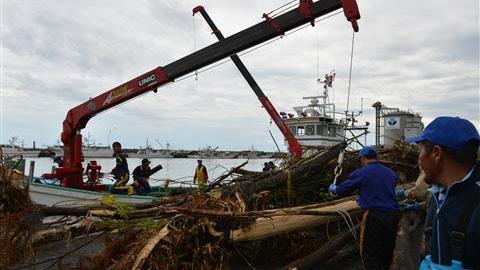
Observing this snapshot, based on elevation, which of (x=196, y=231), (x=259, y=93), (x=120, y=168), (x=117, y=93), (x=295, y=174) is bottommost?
(x=196, y=231)

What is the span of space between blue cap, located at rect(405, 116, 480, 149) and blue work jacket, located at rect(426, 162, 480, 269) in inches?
5.1

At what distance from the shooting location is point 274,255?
5.80m

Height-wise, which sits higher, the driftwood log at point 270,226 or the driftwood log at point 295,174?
the driftwood log at point 295,174

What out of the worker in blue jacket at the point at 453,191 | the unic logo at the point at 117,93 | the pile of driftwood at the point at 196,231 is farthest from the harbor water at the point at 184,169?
the worker in blue jacket at the point at 453,191

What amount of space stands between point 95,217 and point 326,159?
131 inches

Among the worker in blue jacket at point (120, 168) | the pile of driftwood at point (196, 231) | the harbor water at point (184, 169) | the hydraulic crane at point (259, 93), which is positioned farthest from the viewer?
the hydraulic crane at point (259, 93)

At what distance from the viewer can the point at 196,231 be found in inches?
175

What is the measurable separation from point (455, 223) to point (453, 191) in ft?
0.49

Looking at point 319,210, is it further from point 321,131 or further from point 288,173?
point 321,131

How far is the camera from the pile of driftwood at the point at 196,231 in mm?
4371

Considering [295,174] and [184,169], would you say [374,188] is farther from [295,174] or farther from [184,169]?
[184,169]

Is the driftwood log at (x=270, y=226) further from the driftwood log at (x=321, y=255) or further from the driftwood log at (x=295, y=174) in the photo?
the driftwood log at (x=295, y=174)

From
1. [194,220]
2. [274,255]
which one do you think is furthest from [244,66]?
[194,220]

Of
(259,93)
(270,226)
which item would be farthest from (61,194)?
(270,226)
